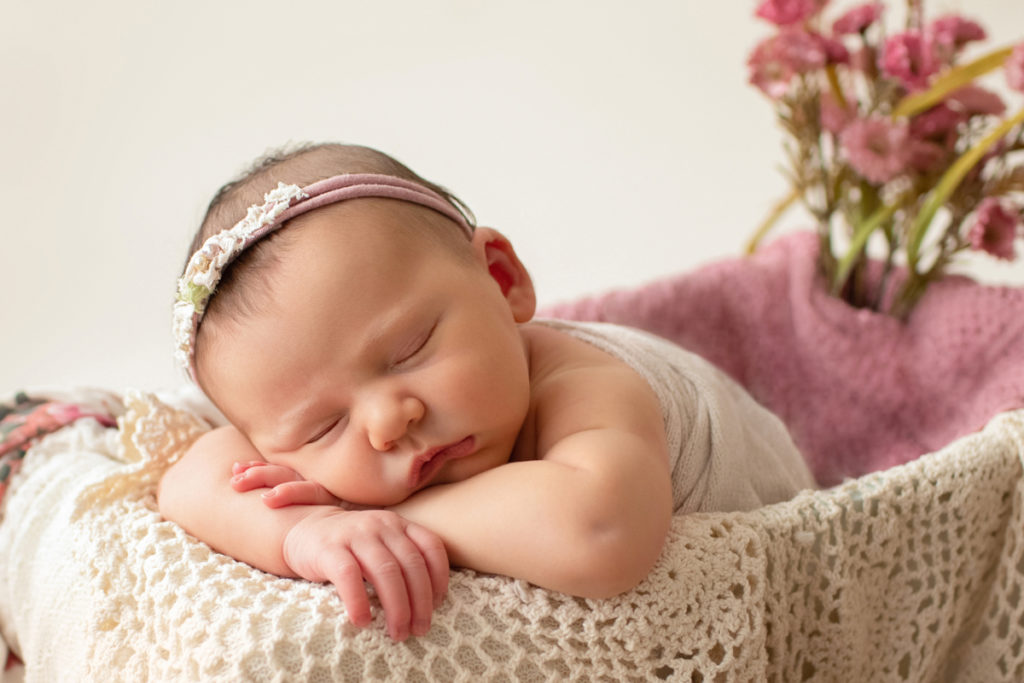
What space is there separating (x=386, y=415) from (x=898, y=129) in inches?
37.0

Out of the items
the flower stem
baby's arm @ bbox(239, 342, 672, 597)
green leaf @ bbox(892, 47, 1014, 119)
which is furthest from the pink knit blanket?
baby's arm @ bbox(239, 342, 672, 597)

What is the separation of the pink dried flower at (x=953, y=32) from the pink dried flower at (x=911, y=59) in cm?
3

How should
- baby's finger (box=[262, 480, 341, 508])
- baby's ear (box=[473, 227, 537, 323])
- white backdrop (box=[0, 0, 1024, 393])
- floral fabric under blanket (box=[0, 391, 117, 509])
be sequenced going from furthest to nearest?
white backdrop (box=[0, 0, 1024, 393]), floral fabric under blanket (box=[0, 391, 117, 509]), baby's ear (box=[473, 227, 537, 323]), baby's finger (box=[262, 480, 341, 508])

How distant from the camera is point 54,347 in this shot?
216 cm

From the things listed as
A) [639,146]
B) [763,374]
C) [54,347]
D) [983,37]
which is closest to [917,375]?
[763,374]

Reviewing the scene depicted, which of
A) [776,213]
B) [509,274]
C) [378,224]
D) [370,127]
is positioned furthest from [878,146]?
[370,127]

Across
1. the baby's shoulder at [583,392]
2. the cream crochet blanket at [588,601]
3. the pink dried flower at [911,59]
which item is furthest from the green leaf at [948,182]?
the baby's shoulder at [583,392]

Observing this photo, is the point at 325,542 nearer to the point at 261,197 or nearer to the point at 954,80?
the point at 261,197

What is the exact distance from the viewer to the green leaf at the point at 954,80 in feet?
4.47

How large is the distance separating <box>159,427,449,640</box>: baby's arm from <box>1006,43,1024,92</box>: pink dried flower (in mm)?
1035

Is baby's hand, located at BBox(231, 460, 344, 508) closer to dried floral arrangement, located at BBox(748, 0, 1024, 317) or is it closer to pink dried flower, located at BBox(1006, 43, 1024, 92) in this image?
dried floral arrangement, located at BBox(748, 0, 1024, 317)

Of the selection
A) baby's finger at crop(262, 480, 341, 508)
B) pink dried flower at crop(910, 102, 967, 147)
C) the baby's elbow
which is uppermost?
pink dried flower at crop(910, 102, 967, 147)

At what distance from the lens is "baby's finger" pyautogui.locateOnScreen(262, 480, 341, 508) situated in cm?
89

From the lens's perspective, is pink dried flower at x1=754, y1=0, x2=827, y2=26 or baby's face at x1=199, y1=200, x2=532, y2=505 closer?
baby's face at x1=199, y1=200, x2=532, y2=505
